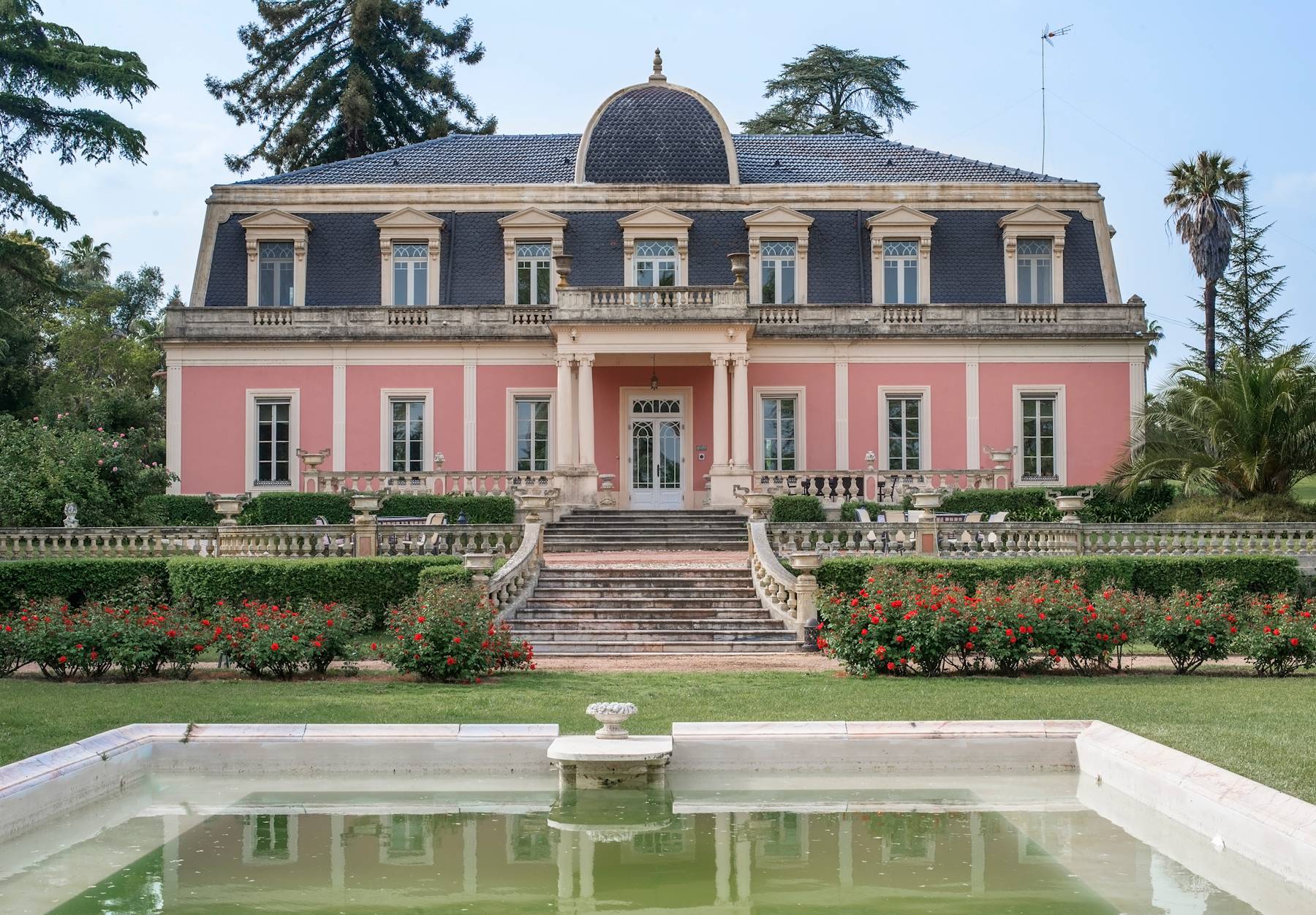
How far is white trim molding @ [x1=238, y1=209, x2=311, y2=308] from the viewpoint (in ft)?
111

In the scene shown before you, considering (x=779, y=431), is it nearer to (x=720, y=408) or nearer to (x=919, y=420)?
(x=720, y=408)

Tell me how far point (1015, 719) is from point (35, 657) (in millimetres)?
11098

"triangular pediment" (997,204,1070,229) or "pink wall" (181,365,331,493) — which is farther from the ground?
"triangular pediment" (997,204,1070,229)

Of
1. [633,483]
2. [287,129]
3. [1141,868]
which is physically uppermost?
[287,129]

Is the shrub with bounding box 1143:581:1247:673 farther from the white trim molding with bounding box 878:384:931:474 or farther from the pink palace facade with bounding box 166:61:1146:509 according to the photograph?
the white trim molding with bounding box 878:384:931:474

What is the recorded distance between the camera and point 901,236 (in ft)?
111

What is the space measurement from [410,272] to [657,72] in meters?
8.38

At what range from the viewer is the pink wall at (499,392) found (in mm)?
33000

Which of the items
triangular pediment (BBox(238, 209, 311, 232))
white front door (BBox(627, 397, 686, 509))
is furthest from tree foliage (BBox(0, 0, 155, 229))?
white front door (BBox(627, 397, 686, 509))

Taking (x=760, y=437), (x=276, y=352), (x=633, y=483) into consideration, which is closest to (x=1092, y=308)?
(x=760, y=437)

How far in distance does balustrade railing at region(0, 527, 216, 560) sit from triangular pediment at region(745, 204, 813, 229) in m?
16.3

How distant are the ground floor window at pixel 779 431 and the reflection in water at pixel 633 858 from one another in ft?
75.2

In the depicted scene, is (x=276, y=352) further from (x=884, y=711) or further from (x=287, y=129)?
(x=884, y=711)

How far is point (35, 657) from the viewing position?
626 inches
